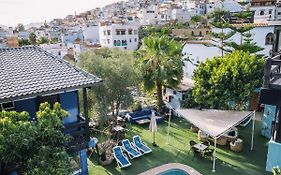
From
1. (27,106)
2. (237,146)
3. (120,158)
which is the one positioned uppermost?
(27,106)

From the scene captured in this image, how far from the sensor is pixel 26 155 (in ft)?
26.0

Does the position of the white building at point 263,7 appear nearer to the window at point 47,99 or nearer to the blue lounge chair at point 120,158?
the blue lounge chair at point 120,158

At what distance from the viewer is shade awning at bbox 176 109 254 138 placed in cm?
1447

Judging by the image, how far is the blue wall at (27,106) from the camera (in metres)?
11.5

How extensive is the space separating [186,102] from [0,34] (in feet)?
326

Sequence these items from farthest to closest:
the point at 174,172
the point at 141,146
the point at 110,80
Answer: the point at 110,80 → the point at 141,146 → the point at 174,172

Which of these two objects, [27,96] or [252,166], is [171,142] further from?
[27,96]

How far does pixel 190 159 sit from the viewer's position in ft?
52.7

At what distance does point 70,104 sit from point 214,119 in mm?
8819

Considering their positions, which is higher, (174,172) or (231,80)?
(231,80)

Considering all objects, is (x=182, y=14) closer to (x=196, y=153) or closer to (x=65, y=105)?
(x=196, y=153)

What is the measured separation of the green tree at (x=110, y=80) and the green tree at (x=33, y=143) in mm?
9296

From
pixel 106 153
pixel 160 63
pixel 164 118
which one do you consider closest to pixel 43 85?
pixel 106 153

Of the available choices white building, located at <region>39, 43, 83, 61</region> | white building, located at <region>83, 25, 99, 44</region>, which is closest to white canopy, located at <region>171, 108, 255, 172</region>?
white building, located at <region>39, 43, 83, 61</region>
